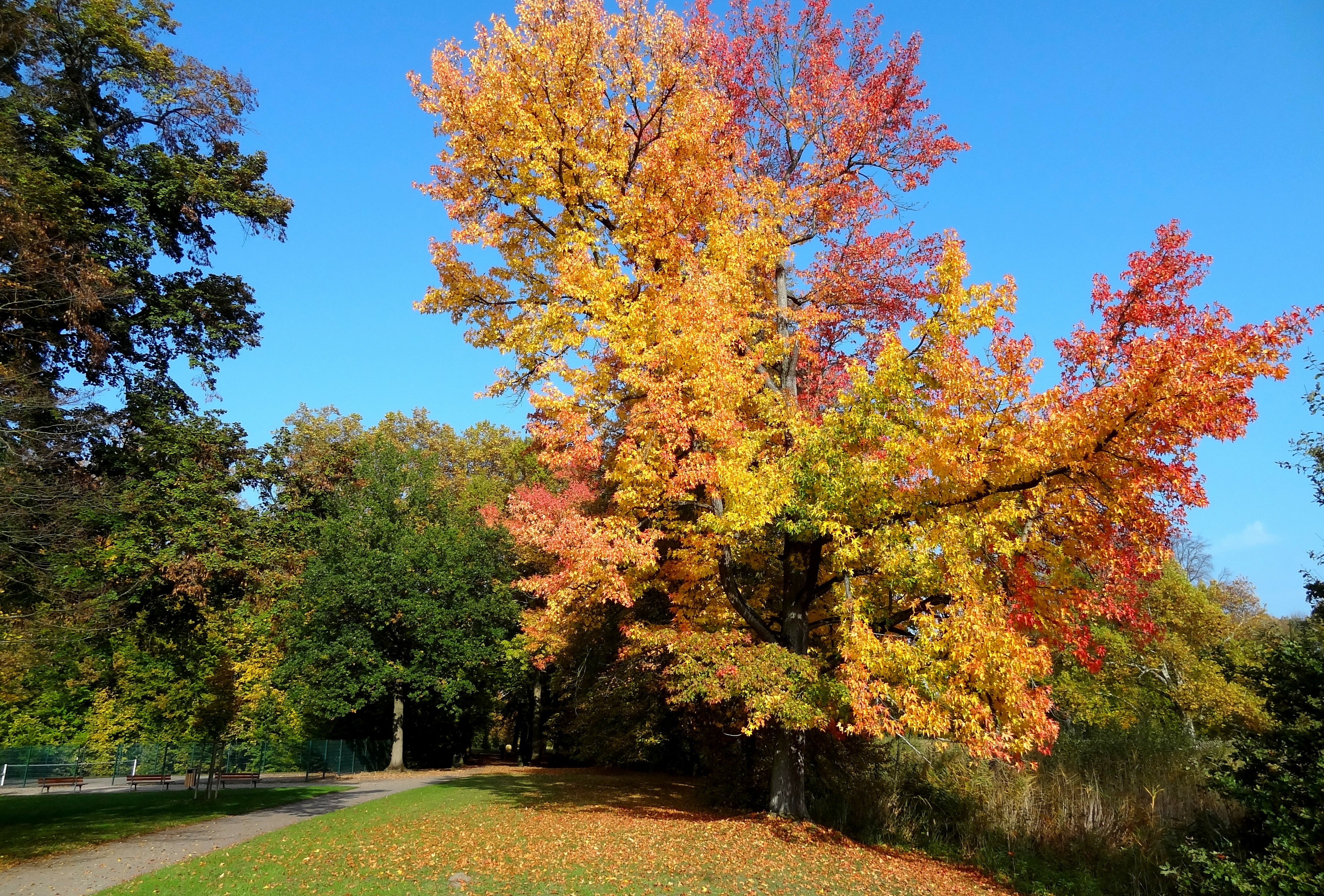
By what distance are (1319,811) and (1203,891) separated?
1.49 meters

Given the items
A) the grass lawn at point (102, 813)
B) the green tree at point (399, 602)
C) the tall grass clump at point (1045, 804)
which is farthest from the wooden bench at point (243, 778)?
the tall grass clump at point (1045, 804)

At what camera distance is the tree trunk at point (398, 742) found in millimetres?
28797

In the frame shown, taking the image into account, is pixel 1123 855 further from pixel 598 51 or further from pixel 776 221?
pixel 598 51

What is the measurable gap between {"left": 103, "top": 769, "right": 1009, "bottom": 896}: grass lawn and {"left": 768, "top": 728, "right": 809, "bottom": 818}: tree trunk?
0.49 meters

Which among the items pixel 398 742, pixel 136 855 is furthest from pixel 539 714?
pixel 136 855

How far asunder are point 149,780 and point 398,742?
8.45m

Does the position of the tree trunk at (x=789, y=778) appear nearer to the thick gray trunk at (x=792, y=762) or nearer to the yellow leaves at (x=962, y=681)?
the thick gray trunk at (x=792, y=762)

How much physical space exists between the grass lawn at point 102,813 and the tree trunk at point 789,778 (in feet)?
38.0

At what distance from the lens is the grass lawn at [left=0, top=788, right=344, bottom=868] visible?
11.6m

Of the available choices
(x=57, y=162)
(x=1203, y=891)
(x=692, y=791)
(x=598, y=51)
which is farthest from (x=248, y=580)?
(x=1203, y=891)

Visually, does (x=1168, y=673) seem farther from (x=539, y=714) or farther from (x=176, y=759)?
(x=176, y=759)

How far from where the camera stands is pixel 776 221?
46.5ft

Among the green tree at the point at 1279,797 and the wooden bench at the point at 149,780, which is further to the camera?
the wooden bench at the point at 149,780

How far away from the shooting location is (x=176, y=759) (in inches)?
1042
